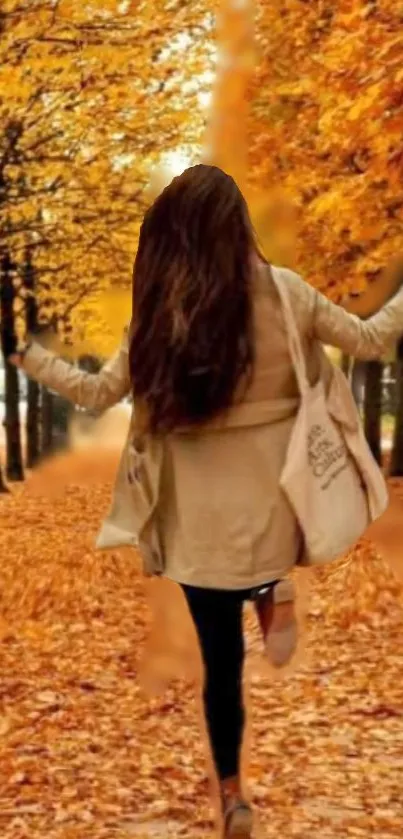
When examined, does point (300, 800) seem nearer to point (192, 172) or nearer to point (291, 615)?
point (291, 615)

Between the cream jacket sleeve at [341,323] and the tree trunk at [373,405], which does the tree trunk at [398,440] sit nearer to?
the tree trunk at [373,405]

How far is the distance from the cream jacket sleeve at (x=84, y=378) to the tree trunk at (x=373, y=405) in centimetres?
1614

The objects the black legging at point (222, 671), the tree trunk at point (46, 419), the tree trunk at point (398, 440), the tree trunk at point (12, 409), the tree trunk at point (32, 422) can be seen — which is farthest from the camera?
the tree trunk at point (46, 419)

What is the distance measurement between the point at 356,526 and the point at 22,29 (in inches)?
292

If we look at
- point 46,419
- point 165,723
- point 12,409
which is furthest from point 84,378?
point 46,419

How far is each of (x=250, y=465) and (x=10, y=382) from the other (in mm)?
17011

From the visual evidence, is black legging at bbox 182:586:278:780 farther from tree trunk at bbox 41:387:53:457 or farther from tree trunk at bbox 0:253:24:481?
tree trunk at bbox 41:387:53:457

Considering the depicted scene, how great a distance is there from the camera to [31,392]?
80.3ft

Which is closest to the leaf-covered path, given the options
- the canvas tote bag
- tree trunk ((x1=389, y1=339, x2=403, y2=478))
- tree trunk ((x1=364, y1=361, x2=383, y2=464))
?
the canvas tote bag

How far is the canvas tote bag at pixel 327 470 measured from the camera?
3473mm

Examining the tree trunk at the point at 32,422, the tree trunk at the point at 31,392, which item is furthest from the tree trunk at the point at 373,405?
the tree trunk at the point at 32,422

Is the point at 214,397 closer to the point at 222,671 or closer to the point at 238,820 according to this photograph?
the point at 222,671

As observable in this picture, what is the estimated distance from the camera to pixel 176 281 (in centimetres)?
344

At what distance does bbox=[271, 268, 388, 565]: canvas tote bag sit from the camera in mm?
3473
